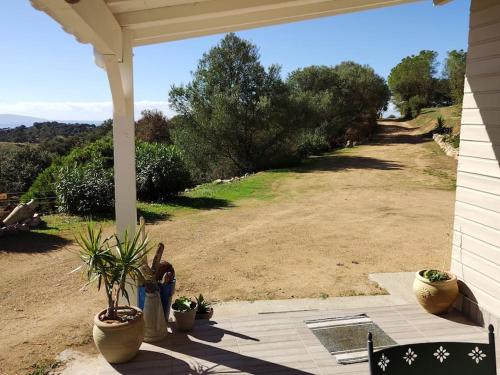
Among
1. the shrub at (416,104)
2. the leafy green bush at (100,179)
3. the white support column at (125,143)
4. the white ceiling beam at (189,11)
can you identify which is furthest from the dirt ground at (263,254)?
the shrub at (416,104)

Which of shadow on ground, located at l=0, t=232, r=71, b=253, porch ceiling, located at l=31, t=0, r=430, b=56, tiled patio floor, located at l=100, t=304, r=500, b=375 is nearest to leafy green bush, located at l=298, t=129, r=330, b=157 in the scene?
shadow on ground, located at l=0, t=232, r=71, b=253

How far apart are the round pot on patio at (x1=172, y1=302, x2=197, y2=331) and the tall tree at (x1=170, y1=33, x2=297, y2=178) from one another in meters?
13.8

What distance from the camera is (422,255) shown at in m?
7.17

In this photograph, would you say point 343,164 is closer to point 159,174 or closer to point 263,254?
point 159,174

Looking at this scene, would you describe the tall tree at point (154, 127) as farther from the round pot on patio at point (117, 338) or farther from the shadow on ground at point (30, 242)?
the round pot on patio at point (117, 338)

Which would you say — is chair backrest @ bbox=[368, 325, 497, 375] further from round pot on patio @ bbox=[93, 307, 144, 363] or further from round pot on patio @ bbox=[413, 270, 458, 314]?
round pot on patio @ bbox=[413, 270, 458, 314]

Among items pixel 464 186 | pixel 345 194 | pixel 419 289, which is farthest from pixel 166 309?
pixel 345 194

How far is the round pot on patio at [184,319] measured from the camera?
4.11 meters

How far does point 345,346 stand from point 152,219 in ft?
23.1

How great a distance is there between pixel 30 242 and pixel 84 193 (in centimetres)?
243

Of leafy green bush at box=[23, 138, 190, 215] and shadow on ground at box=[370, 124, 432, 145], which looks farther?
shadow on ground at box=[370, 124, 432, 145]

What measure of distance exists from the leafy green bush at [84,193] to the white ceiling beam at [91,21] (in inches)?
283

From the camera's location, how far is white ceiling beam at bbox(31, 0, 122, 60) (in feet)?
8.21

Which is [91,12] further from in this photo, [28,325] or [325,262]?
[325,262]
